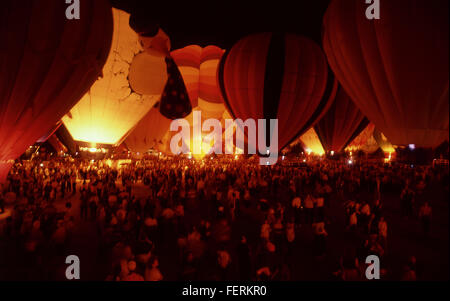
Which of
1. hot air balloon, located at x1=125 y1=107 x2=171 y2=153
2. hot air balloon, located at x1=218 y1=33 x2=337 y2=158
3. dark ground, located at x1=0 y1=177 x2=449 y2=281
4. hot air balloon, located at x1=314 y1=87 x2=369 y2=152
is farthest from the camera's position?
hot air balloon, located at x1=125 y1=107 x2=171 y2=153

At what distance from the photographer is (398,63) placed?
28.5 ft

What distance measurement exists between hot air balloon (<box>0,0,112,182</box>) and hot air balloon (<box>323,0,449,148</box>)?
8.09 m

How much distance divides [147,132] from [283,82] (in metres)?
18.5

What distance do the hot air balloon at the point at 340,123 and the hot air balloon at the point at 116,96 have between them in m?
13.9

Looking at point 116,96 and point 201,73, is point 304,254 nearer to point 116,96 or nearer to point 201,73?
point 116,96

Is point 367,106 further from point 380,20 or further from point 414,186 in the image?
point 414,186

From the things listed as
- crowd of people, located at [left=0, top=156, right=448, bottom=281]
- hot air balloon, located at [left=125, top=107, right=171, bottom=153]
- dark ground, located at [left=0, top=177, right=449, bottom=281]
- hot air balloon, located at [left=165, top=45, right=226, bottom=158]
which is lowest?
dark ground, located at [left=0, top=177, right=449, bottom=281]

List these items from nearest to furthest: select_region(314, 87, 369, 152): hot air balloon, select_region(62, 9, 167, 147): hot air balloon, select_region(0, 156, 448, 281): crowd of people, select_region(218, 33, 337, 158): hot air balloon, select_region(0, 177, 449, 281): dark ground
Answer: select_region(0, 156, 448, 281): crowd of people
select_region(0, 177, 449, 281): dark ground
select_region(218, 33, 337, 158): hot air balloon
select_region(62, 9, 167, 147): hot air balloon
select_region(314, 87, 369, 152): hot air balloon

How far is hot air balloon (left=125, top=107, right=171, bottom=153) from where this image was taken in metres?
30.9

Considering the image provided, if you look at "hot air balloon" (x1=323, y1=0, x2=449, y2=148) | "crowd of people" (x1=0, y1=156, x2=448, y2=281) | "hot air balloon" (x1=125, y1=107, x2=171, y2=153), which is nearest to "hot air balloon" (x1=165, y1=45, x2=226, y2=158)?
"hot air balloon" (x1=125, y1=107, x2=171, y2=153)

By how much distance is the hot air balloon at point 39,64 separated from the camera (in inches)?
347

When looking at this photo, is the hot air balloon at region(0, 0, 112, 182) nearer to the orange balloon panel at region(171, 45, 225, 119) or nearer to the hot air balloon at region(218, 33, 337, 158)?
the hot air balloon at region(218, 33, 337, 158)

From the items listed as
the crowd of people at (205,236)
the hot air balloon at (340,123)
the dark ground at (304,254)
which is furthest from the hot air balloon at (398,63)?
the hot air balloon at (340,123)

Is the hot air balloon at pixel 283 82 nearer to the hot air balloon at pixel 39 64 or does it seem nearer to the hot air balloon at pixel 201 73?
the hot air balloon at pixel 39 64
